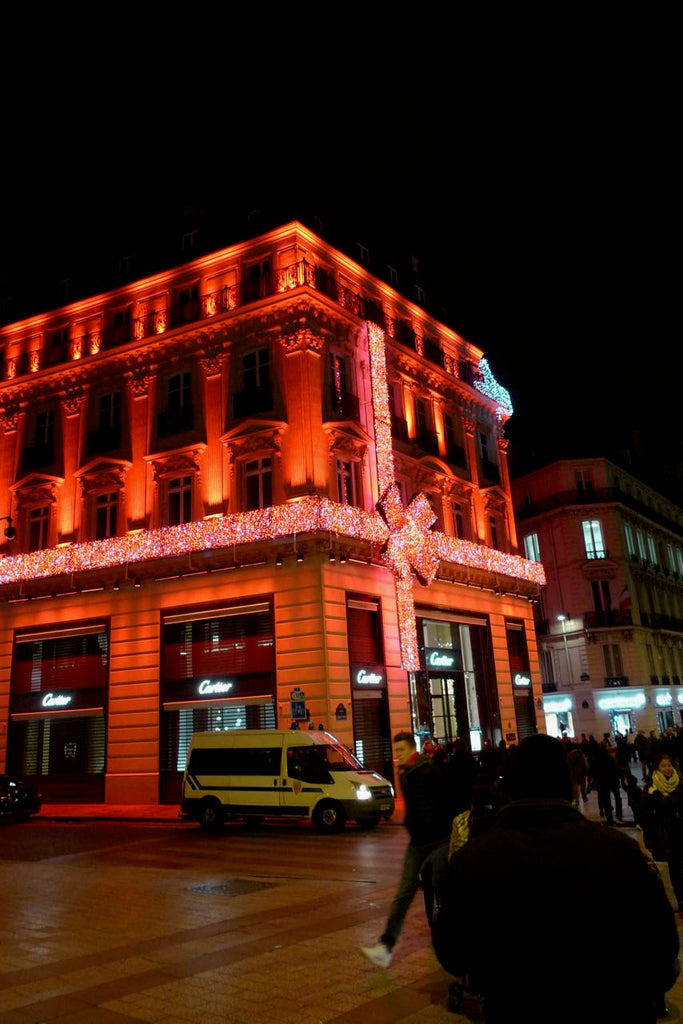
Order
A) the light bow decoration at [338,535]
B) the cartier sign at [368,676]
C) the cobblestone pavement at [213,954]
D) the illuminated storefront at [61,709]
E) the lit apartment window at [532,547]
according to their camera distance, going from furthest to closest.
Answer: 1. the lit apartment window at [532,547]
2. the illuminated storefront at [61,709]
3. the cartier sign at [368,676]
4. the light bow decoration at [338,535]
5. the cobblestone pavement at [213,954]

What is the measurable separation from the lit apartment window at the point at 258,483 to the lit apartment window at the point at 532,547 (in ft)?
105

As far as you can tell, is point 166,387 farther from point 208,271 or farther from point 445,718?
point 445,718

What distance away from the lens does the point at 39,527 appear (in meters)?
31.6

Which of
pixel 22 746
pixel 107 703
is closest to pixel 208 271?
pixel 107 703

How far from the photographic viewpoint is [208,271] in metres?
30.1

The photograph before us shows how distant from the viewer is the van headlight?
734 inches

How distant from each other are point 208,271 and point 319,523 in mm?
11778

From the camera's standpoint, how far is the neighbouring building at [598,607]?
49719 mm

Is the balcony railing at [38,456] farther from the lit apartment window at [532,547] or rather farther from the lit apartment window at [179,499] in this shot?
A: the lit apartment window at [532,547]

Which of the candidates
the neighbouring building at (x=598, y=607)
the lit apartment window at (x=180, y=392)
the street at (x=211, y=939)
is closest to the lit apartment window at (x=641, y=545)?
the neighbouring building at (x=598, y=607)

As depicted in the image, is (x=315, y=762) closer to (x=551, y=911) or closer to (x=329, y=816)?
(x=329, y=816)

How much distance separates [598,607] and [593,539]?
4.52 m

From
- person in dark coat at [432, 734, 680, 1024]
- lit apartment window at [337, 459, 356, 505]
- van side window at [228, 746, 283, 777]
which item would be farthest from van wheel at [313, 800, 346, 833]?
person in dark coat at [432, 734, 680, 1024]

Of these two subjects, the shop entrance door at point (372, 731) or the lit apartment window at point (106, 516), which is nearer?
the shop entrance door at point (372, 731)
